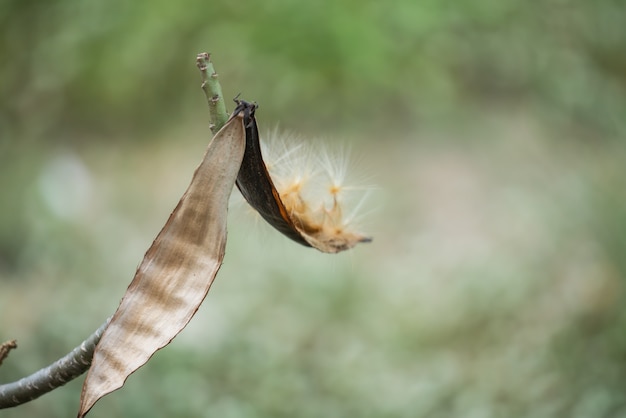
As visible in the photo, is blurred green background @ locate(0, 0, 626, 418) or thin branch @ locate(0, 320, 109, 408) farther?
blurred green background @ locate(0, 0, 626, 418)

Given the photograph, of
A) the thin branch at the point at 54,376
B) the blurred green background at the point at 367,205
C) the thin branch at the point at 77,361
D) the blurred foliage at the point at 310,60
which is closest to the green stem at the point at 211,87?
the thin branch at the point at 77,361

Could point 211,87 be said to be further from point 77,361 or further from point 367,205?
point 367,205

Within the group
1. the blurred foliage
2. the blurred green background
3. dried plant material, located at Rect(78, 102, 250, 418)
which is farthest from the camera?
the blurred foliage

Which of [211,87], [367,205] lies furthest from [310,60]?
[211,87]

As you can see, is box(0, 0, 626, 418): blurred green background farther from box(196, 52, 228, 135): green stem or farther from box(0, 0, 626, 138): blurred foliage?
box(196, 52, 228, 135): green stem

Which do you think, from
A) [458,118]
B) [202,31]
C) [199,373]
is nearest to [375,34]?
[458,118]

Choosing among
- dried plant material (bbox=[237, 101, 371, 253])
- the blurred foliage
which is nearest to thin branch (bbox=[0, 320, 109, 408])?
dried plant material (bbox=[237, 101, 371, 253])
